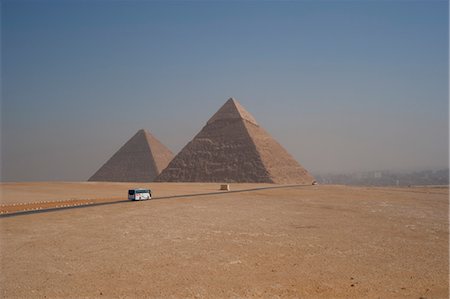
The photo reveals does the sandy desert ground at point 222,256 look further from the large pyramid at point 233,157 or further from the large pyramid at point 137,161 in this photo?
the large pyramid at point 137,161

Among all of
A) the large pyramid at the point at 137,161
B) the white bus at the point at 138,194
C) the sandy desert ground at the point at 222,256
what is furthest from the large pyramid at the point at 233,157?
the sandy desert ground at the point at 222,256

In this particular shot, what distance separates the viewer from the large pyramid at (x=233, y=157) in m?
74.2

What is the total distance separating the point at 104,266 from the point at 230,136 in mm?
73390

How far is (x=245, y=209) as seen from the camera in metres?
22.4

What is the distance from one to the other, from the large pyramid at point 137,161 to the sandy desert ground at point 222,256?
79498 millimetres

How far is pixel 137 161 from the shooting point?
101 m

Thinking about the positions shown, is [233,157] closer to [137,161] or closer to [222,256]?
[137,161]

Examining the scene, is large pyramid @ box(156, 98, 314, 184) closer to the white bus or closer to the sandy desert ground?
the white bus

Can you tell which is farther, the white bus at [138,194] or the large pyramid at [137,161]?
the large pyramid at [137,161]

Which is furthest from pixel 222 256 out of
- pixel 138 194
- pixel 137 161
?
pixel 137 161

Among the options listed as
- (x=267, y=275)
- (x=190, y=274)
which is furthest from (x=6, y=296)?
(x=267, y=275)

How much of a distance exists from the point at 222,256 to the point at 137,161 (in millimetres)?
92584

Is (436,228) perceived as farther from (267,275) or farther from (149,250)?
(149,250)

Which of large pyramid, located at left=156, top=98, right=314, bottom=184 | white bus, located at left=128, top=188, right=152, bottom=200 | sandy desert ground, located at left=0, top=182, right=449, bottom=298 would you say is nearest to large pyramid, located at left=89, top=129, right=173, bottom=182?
large pyramid, located at left=156, top=98, right=314, bottom=184
